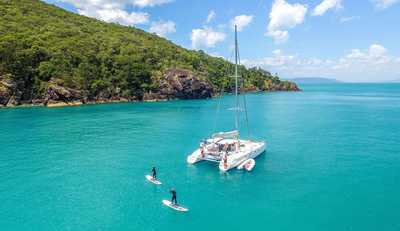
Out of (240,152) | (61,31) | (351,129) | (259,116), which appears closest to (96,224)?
(240,152)

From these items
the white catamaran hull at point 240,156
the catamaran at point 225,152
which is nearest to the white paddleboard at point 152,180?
the catamaran at point 225,152

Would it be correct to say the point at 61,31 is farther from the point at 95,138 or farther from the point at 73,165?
the point at 73,165

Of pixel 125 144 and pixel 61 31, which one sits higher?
pixel 61 31

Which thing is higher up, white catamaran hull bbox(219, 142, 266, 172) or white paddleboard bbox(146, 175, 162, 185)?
white catamaran hull bbox(219, 142, 266, 172)

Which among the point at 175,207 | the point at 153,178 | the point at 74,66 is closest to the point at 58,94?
the point at 74,66

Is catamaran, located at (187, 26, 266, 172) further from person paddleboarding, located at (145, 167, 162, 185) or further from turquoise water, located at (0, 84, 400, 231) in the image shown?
person paddleboarding, located at (145, 167, 162, 185)

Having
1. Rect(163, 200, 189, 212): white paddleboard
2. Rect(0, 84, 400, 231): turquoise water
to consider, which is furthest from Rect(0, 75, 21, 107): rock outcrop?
Rect(163, 200, 189, 212): white paddleboard
